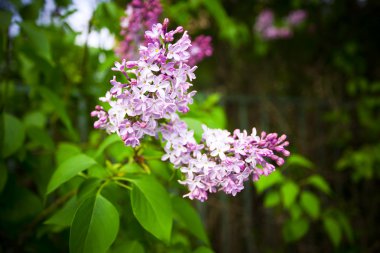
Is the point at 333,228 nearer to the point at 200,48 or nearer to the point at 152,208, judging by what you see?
the point at 200,48

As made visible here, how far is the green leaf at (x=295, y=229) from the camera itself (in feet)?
7.36

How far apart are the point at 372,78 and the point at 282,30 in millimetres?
1263

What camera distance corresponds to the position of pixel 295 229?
7.43 feet

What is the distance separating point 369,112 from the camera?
385 cm

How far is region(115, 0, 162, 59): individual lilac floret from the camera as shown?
4.80 ft

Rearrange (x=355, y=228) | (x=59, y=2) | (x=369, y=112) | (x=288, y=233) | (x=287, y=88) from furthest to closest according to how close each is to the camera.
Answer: (x=287, y=88) < (x=369, y=112) < (x=355, y=228) < (x=288, y=233) < (x=59, y=2)

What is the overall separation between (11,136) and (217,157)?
94 centimetres

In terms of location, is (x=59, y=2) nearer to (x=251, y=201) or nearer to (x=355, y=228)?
(x=251, y=201)

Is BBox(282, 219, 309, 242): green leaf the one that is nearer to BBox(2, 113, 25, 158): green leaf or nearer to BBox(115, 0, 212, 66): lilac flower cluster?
BBox(115, 0, 212, 66): lilac flower cluster

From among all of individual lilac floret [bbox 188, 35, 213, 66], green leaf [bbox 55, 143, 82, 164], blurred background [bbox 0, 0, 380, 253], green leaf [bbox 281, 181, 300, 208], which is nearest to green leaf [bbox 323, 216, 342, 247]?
blurred background [bbox 0, 0, 380, 253]

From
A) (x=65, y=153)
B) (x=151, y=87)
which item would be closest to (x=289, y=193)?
(x=65, y=153)

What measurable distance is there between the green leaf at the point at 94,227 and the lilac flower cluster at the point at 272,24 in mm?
3832

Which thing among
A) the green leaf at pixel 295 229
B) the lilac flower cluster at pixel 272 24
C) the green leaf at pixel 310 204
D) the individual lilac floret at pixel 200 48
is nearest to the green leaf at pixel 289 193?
the green leaf at pixel 310 204

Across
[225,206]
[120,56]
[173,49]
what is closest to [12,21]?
[120,56]
